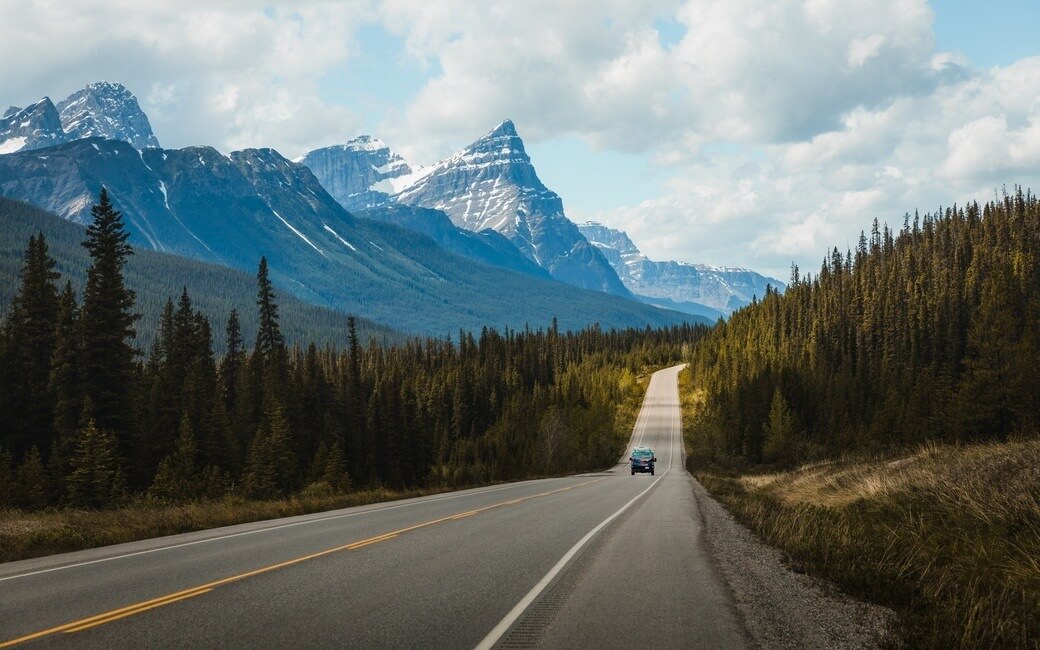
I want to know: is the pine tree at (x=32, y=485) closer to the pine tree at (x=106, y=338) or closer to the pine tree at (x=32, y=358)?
the pine tree at (x=106, y=338)

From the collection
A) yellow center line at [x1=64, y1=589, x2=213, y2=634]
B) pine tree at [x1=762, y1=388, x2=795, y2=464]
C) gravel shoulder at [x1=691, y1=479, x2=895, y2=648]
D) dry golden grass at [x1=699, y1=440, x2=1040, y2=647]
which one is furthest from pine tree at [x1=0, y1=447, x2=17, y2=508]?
pine tree at [x1=762, y1=388, x2=795, y2=464]

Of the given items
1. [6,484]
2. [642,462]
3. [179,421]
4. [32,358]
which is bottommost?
[642,462]

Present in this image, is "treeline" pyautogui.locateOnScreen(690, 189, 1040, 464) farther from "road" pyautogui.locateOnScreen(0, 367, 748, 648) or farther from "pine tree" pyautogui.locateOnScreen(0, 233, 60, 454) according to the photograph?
"pine tree" pyautogui.locateOnScreen(0, 233, 60, 454)

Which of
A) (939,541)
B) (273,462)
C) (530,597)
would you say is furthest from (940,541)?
(273,462)

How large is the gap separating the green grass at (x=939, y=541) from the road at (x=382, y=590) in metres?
1.81

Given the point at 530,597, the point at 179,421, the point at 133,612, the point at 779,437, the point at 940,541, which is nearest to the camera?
the point at 133,612

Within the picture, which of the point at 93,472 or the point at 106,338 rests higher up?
the point at 106,338

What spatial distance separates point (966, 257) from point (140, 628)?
156898 mm

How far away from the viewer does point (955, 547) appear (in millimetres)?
11555

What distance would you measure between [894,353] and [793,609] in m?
128

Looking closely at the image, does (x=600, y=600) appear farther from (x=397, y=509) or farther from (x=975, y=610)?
(x=397, y=509)

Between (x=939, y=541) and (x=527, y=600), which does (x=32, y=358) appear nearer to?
(x=527, y=600)

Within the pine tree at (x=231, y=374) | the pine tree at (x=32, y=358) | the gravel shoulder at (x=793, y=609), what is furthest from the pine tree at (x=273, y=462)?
the gravel shoulder at (x=793, y=609)

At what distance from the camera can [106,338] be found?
137 feet
